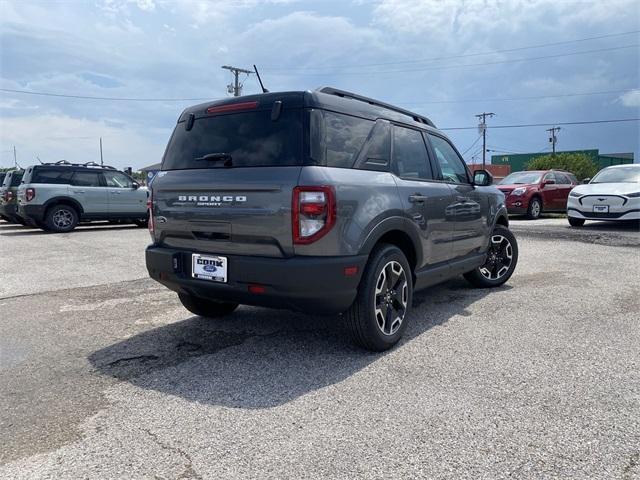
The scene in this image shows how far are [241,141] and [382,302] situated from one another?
1.60 meters

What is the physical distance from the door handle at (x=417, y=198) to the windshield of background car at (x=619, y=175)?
1035 centimetres

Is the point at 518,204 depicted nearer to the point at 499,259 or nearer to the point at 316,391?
the point at 499,259

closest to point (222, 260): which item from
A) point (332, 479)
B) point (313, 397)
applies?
point (313, 397)

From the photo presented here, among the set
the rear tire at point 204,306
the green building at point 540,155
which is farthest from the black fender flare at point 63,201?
the green building at point 540,155

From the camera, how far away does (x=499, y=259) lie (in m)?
6.14

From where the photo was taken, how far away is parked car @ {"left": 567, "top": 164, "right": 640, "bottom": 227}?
11477mm

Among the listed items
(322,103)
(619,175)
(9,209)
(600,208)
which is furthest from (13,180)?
(619,175)

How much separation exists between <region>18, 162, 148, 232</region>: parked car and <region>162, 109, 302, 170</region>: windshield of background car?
34.2ft

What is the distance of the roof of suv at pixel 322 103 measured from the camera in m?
3.51

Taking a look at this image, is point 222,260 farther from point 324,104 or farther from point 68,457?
point 68,457

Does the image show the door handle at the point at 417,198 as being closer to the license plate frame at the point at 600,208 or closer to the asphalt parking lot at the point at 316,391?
the asphalt parking lot at the point at 316,391

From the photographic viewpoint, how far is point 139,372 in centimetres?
342

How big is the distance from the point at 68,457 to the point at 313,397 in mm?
1318

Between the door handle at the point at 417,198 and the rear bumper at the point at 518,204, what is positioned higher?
the door handle at the point at 417,198
